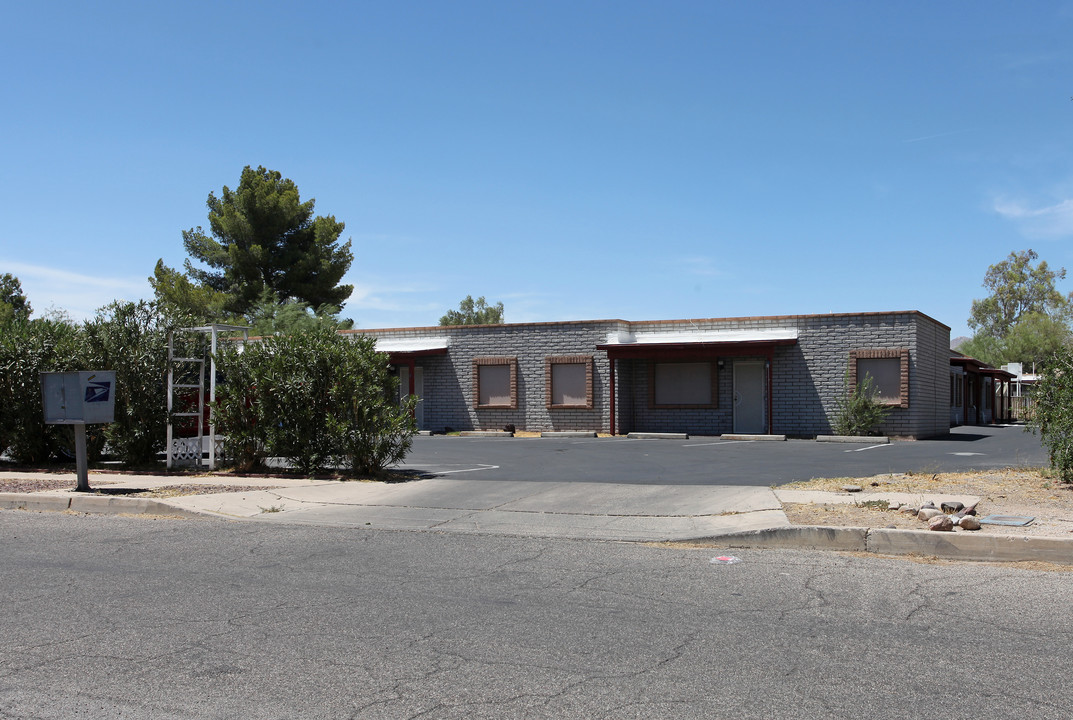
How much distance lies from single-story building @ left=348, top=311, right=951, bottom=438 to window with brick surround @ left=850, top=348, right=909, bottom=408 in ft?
0.09

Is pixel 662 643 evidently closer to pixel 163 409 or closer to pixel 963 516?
pixel 963 516

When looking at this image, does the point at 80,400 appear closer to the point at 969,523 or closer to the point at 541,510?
the point at 541,510

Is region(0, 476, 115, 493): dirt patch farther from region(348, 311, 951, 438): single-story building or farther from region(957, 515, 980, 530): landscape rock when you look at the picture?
region(348, 311, 951, 438): single-story building

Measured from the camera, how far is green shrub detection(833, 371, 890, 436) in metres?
26.2

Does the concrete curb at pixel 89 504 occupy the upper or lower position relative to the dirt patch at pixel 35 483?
lower

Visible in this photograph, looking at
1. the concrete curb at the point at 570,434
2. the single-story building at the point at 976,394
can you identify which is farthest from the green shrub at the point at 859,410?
the single-story building at the point at 976,394

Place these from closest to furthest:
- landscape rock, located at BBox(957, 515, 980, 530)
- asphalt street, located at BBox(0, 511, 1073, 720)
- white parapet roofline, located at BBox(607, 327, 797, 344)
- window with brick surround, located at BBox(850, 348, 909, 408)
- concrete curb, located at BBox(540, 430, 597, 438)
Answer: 1. asphalt street, located at BBox(0, 511, 1073, 720)
2. landscape rock, located at BBox(957, 515, 980, 530)
3. window with brick surround, located at BBox(850, 348, 909, 408)
4. white parapet roofline, located at BBox(607, 327, 797, 344)
5. concrete curb, located at BBox(540, 430, 597, 438)

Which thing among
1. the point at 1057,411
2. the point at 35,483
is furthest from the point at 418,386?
the point at 1057,411

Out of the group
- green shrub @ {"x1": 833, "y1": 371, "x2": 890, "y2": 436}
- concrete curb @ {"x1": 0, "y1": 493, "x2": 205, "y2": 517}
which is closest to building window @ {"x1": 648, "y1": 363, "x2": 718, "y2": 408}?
green shrub @ {"x1": 833, "y1": 371, "x2": 890, "y2": 436}

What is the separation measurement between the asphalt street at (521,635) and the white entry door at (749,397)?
20031 mm

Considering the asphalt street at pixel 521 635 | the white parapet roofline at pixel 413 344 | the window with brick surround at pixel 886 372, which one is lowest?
the asphalt street at pixel 521 635

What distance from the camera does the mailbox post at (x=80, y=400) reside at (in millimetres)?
13352

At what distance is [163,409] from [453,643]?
11804 millimetres

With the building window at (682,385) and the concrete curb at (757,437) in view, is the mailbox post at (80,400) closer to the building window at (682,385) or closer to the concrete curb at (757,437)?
the concrete curb at (757,437)
